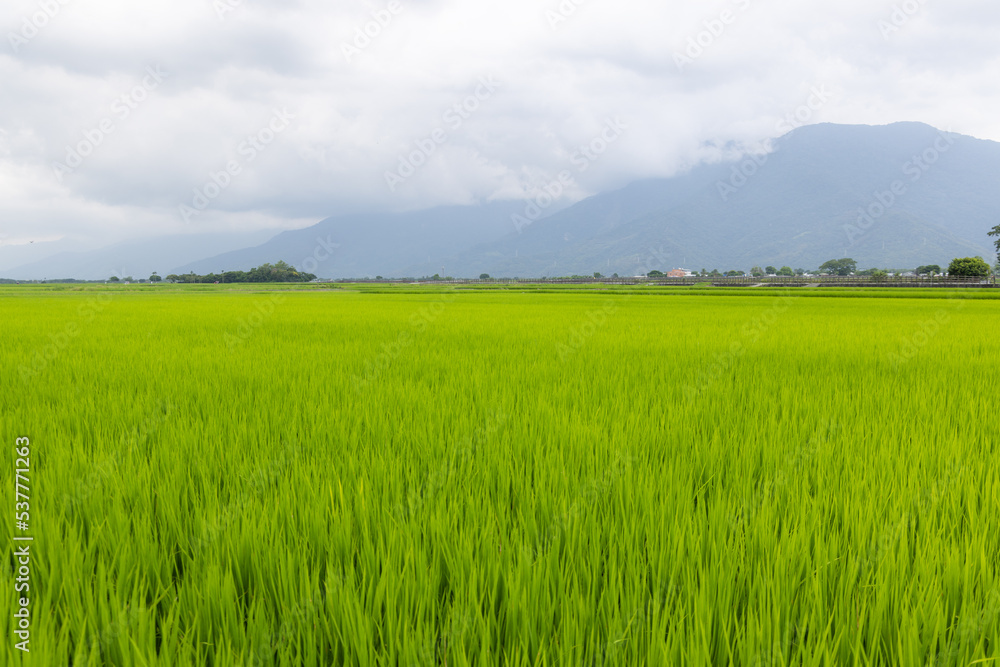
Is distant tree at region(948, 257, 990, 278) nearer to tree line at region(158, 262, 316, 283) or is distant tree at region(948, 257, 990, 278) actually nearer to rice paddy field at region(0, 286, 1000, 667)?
rice paddy field at region(0, 286, 1000, 667)

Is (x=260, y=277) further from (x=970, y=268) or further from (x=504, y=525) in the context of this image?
(x=970, y=268)

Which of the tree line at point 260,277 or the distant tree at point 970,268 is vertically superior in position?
the tree line at point 260,277

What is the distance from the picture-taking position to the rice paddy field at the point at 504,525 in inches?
41.3

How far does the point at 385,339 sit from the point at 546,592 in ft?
23.1

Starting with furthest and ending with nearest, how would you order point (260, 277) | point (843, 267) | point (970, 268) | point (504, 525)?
1. point (843, 267)
2. point (260, 277)
3. point (970, 268)
4. point (504, 525)

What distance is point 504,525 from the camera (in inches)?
60.3

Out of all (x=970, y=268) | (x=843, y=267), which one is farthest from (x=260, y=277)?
(x=843, y=267)

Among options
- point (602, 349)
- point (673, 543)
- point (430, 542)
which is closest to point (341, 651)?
point (430, 542)

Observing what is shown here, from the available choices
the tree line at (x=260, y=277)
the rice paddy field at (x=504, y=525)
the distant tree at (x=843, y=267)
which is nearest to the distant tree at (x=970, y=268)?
the distant tree at (x=843, y=267)

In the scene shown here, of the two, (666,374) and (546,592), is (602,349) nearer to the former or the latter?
(666,374)

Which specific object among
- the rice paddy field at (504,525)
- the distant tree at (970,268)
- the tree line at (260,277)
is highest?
the tree line at (260,277)

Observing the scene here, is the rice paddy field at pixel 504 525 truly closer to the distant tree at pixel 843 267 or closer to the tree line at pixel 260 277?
the tree line at pixel 260 277

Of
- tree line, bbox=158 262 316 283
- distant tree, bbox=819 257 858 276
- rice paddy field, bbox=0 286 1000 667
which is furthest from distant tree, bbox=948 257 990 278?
tree line, bbox=158 262 316 283

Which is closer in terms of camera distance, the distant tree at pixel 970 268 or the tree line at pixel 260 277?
the distant tree at pixel 970 268
